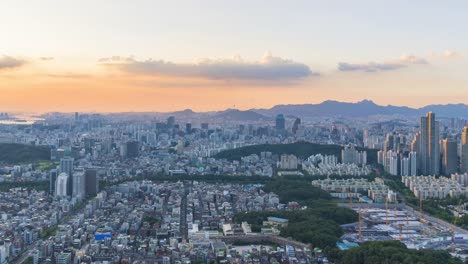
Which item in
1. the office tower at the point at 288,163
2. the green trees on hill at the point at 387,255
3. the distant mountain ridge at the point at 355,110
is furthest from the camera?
the distant mountain ridge at the point at 355,110

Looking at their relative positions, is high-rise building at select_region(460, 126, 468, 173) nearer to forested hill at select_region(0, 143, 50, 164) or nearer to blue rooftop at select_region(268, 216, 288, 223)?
blue rooftop at select_region(268, 216, 288, 223)

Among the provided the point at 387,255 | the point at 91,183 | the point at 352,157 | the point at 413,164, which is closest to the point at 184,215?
the point at 91,183

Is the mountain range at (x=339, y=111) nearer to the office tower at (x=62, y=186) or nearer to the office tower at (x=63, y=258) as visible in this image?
the office tower at (x=62, y=186)

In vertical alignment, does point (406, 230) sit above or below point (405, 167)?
below

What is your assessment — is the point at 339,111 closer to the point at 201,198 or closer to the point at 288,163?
the point at 288,163

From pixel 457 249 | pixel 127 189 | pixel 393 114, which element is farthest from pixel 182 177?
pixel 393 114

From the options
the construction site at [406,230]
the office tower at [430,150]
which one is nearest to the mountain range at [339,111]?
the office tower at [430,150]
